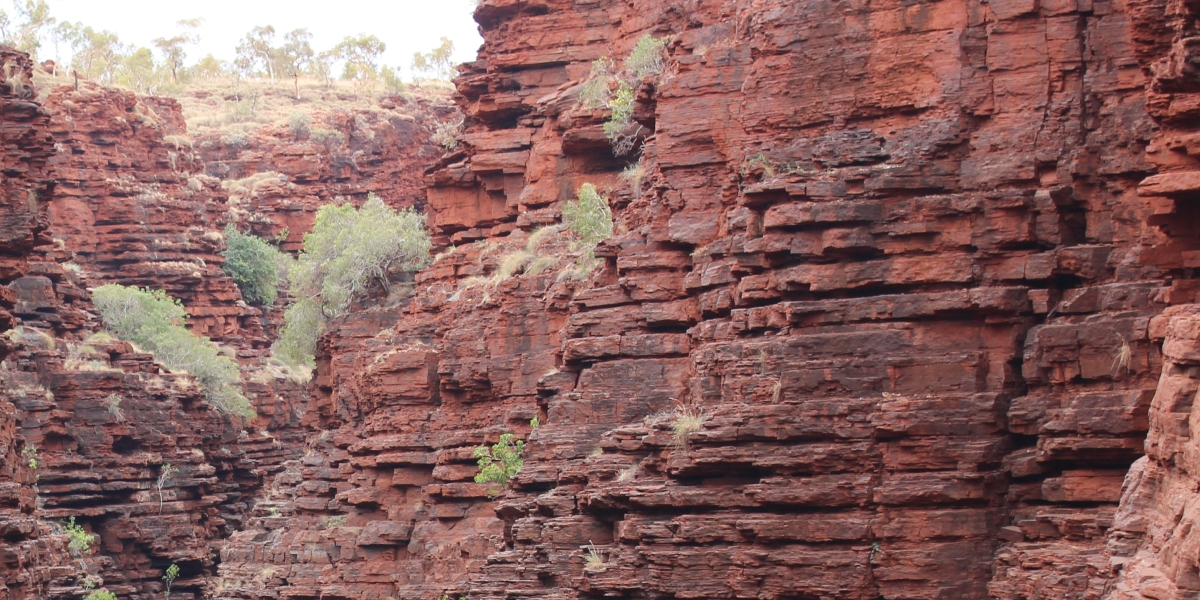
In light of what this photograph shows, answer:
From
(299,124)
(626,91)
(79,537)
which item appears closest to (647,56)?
(626,91)

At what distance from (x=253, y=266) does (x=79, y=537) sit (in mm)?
27751

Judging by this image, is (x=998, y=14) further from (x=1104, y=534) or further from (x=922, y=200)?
(x=1104, y=534)

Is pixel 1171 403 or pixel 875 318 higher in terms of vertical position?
pixel 875 318

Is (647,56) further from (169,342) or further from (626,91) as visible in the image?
(169,342)

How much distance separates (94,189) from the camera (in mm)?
78188

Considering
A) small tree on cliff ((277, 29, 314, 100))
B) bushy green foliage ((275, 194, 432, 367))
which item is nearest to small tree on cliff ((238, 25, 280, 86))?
small tree on cliff ((277, 29, 314, 100))

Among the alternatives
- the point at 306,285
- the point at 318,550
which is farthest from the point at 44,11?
the point at 318,550

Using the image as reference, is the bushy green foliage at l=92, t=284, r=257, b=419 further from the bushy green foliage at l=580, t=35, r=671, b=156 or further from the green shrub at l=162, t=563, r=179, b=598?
the bushy green foliage at l=580, t=35, r=671, b=156

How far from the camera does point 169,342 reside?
2844 inches

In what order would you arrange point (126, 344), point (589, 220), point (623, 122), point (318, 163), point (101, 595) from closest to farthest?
point (589, 220) < point (623, 122) < point (101, 595) < point (126, 344) < point (318, 163)

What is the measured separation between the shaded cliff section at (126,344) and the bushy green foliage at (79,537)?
0.51 metres

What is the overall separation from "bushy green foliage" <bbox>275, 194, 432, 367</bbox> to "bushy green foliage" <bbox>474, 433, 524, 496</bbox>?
1280cm

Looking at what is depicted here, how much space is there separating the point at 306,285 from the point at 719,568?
1214 inches

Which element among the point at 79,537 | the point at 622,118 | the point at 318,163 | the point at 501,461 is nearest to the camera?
the point at 501,461
